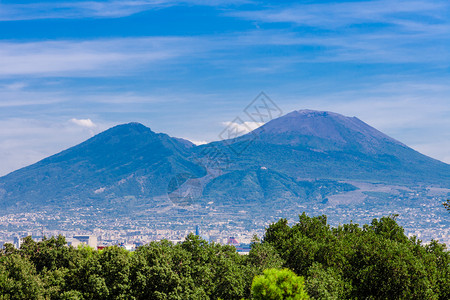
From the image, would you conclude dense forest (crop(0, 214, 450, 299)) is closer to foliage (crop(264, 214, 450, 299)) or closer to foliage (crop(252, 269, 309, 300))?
foliage (crop(264, 214, 450, 299))

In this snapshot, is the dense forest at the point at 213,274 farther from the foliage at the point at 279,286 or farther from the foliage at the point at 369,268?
the foliage at the point at 279,286

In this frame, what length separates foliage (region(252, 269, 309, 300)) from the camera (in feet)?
128

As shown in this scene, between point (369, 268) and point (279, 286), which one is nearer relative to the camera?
point (279, 286)

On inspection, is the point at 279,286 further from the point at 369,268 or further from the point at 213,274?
the point at 369,268

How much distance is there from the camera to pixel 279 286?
129 ft

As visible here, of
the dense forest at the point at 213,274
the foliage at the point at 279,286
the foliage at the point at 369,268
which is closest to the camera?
the foliage at the point at 279,286

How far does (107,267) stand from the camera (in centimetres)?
4831

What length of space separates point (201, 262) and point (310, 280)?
10669 millimetres

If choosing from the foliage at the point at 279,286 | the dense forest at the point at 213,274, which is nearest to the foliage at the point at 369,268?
the dense forest at the point at 213,274

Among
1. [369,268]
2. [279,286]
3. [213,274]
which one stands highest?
[369,268]

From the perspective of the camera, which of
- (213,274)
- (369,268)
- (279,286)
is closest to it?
(279,286)

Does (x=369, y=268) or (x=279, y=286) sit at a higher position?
(x=369, y=268)

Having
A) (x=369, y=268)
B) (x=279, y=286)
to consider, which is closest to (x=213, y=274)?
(x=369, y=268)

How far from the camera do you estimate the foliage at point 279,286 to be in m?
39.1
